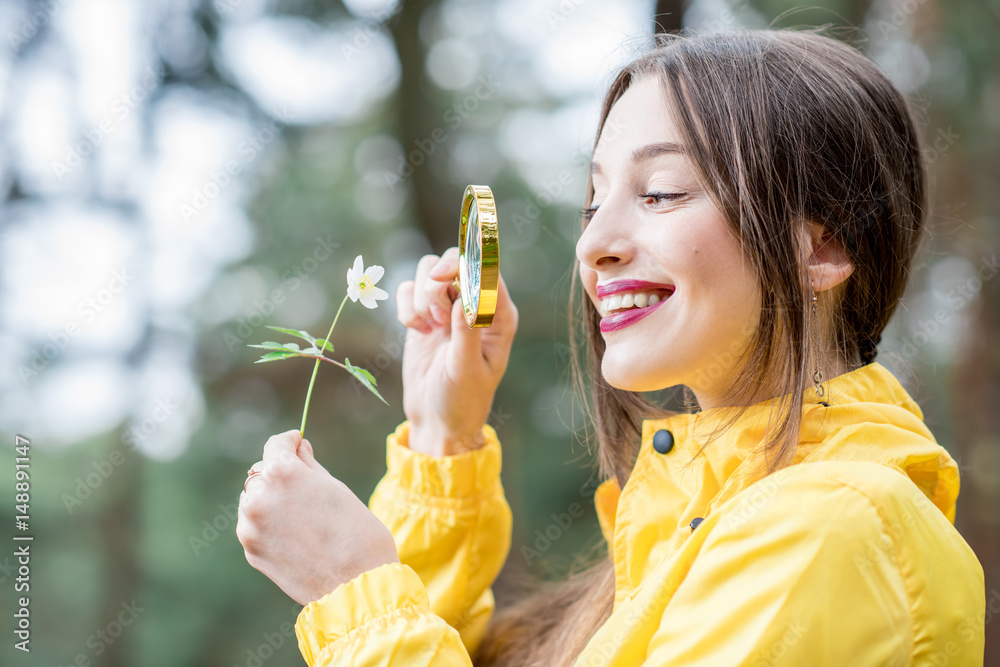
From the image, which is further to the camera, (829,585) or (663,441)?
Answer: (663,441)

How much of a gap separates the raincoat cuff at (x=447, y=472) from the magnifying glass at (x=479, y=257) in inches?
17.2

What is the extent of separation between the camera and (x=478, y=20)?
528 centimetres

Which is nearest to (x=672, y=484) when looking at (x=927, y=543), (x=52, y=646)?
(x=927, y=543)

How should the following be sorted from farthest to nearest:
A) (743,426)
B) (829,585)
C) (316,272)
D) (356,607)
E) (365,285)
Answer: (316,272)
(365,285)
(743,426)
(356,607)
(829,585)

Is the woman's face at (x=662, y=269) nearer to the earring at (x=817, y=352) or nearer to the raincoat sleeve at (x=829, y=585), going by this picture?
the earring at (x=817, y=352)

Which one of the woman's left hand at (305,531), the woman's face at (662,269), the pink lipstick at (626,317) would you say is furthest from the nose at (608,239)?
the woman's left hand at (305,531)

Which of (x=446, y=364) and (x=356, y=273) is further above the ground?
(x=356, y=273)

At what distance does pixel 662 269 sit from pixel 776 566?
567 mm

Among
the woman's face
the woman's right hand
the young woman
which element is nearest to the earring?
the young woman

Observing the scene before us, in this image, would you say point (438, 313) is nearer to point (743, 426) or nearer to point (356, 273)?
point (356, 273)

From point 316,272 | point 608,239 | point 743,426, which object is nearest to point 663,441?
point 743,426

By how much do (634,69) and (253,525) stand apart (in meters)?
1.23

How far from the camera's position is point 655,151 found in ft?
4.41

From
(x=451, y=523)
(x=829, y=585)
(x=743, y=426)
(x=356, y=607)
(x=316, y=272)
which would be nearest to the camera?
(x=829, y=585)
